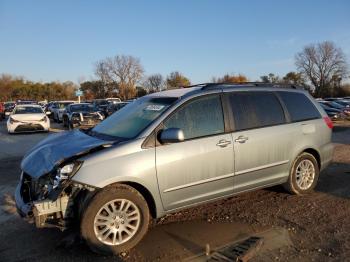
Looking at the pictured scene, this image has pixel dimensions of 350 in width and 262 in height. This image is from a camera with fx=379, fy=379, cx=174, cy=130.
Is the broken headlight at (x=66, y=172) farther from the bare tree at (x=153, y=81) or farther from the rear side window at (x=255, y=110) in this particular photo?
the bare tree at (x=153, y=81)

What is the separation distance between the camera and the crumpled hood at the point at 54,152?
415 cm

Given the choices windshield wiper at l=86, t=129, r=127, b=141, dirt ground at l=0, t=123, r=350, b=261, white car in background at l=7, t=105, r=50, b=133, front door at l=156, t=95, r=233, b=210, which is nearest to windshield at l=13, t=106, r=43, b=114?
A: white car in background at l=7, t=105, r=50, b=133

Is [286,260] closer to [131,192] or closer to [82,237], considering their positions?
[131,192]

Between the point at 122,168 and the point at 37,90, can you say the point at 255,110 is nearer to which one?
the point at 122,168

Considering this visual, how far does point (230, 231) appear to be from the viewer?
469 centimetres

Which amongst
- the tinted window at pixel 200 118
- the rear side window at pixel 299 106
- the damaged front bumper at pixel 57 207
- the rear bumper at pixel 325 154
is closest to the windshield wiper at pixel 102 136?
the tinted window at pixel 200 118

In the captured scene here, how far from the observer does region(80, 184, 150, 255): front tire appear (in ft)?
13.1

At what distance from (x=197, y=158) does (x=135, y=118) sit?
1016 millimetres

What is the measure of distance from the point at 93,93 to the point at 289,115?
8900 cm

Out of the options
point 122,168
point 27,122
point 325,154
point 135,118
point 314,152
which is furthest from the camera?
point 27,122

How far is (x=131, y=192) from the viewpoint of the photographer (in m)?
4.23

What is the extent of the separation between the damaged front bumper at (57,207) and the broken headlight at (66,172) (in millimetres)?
80

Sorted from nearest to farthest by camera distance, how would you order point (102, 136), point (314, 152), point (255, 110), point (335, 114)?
point (102, 136), point (255, 110), point (314, 152), point (335, 114)

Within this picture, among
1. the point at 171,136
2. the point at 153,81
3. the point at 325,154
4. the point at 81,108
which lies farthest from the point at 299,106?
the point at 153,81
